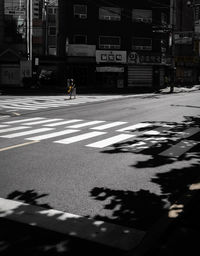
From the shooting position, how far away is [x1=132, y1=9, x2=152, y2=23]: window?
48459 millimetres

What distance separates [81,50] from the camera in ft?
149

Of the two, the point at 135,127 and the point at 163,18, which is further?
the point at 163,18

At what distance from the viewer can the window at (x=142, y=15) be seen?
48459 mm

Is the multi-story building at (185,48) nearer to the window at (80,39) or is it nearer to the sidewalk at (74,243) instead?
the window at (80,39)

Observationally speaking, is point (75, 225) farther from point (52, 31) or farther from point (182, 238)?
point (52, 31)

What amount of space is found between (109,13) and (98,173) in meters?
43.0

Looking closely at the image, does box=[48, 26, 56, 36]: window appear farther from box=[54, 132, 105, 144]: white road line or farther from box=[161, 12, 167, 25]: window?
box=[54, 132, 105, 144]: white road line

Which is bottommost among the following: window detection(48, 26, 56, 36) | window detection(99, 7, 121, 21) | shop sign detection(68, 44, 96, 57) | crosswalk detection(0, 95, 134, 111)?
crosswalk detection(0, 95, 134, 111)

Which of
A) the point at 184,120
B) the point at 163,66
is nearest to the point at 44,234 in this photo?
the point at 184,120

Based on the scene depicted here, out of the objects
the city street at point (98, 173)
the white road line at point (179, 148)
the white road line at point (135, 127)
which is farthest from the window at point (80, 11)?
the white road line at point (179, 148)

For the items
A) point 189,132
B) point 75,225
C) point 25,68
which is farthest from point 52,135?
point 25,68

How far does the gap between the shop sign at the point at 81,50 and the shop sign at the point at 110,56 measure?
872mm

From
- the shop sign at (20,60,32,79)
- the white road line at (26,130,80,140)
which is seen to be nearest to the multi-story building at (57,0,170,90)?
the shop sign at (20,60,32,79)

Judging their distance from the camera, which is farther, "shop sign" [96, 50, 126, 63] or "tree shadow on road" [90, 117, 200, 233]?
"shop sign" [96, 50, 126, 63]
